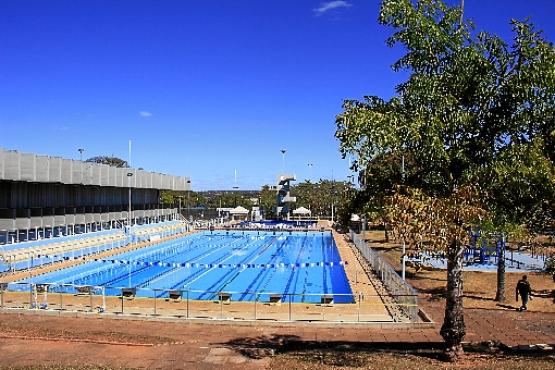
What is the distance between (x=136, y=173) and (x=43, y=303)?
3318 cm

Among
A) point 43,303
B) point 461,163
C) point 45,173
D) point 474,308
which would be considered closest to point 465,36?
point 461,163

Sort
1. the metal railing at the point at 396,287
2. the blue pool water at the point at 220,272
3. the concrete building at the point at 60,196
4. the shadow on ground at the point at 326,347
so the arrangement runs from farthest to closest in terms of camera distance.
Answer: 1. the concrete building at the point at 60,196
2. the blue pool water at the point at 220,272
3. the metal railing at the point at 396,287
4. the shadow on ground at the point at 326,347

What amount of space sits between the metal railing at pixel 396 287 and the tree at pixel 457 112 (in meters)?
5.40

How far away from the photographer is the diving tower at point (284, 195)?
72.8m

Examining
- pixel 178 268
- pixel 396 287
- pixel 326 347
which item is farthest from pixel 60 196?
pixel 326 347

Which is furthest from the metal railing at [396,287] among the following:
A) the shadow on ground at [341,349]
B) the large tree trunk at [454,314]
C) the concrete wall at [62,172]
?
the concrete wall at [62,172]

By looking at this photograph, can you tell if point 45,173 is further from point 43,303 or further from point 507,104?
point 507,104

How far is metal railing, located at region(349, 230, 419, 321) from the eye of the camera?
16.9 metres

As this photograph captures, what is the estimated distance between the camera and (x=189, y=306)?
19.2 m

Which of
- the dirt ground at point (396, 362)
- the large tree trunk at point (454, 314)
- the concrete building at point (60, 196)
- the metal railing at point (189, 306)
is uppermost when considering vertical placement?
the concrete building at point (60, 196)

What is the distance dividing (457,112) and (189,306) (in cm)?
1248

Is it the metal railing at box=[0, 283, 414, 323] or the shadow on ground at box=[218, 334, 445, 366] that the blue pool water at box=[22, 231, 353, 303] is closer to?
the metal railing at box=[0, 283, 414, 323]

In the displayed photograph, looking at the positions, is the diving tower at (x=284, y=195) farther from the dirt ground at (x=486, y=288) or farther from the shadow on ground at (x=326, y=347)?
the shadow on ground at (x=326, y=347)

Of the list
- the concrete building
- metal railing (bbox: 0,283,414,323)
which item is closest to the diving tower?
the concrete building
